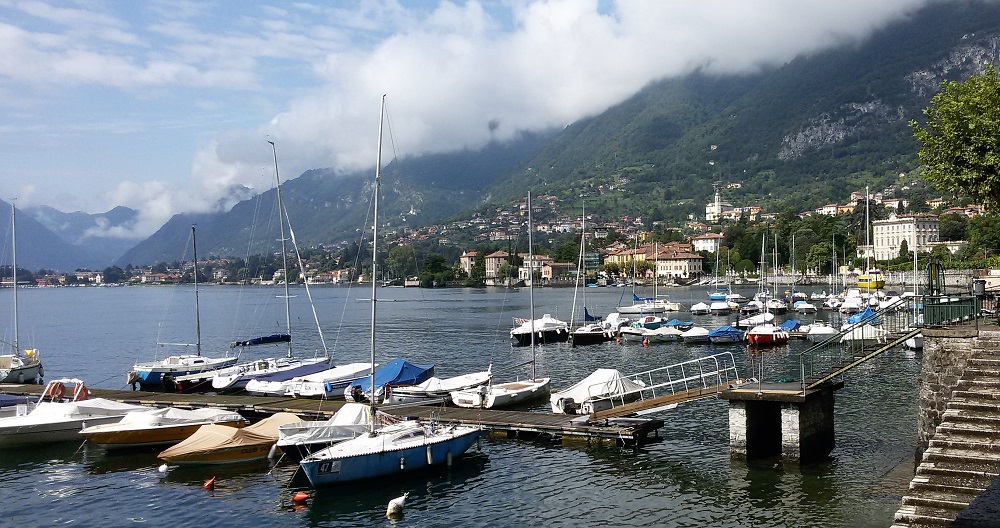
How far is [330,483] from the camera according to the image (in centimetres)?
2333

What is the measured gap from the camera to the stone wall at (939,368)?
755 inches

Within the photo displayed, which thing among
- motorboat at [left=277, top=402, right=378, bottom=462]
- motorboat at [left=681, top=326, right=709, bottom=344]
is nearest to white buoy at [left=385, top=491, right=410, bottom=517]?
motorboat at [left=277, top=402, right=378, bottom=462]

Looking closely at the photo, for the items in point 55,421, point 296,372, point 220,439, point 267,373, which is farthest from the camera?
point 296,372

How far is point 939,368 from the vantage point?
19672 millimetres

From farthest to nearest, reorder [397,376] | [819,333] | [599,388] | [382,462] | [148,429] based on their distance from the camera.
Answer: [819,333]
[397,376]
[599,388]
[148,429]
[382,462]

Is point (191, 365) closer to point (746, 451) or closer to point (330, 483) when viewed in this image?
point (330, 483)

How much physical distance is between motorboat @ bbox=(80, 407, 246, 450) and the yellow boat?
107m

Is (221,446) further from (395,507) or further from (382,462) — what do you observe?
(395,507)

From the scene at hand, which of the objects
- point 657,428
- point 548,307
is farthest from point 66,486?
point 548,307

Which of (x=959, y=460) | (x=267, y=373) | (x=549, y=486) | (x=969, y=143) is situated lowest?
(x=549, y=486)

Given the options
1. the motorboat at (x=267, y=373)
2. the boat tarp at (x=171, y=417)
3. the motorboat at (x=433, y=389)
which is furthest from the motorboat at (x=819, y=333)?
the boat tarp at (x=171, y=417)

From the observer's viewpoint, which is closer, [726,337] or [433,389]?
[433,389]

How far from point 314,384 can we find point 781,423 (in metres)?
23.0

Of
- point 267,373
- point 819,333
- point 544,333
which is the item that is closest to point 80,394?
point 267,373
